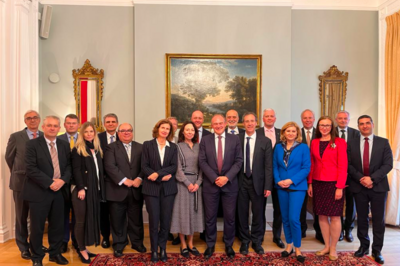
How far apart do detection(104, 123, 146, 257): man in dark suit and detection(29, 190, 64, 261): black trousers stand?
564 millimetres

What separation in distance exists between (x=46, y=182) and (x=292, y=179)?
2751 millimetres

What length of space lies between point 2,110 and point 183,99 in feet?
9.42

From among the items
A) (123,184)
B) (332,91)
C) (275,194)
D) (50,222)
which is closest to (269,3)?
(332,91)

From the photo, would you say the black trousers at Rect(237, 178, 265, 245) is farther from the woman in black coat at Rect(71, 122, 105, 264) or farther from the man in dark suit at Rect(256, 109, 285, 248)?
the woman in black coat at Rect(71, 122, 105, 264)

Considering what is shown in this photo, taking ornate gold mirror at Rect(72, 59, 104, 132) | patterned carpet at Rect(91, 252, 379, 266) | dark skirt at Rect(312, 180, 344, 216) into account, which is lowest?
patterned carpet at Rect(91, 252, 379, 266)

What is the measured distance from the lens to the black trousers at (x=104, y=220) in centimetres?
423

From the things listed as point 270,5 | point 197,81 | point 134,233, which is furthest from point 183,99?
point 134,233

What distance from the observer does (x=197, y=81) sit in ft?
19.6

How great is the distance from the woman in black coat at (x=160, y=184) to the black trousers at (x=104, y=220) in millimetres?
745

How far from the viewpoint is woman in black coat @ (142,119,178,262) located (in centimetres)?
378

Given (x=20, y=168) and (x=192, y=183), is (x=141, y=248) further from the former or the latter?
(x=20, y=168)

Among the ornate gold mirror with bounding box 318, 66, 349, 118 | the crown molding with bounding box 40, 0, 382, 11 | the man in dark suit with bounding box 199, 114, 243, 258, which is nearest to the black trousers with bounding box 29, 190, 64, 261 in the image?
the man in dark suit with bounding box 199, 114, 243, 258

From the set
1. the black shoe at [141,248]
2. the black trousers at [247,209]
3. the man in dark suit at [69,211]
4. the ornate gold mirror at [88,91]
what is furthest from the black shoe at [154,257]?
the ornate gold mirror at [88,91]

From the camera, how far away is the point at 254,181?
3.97 m
